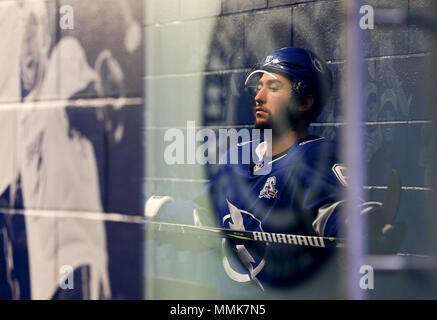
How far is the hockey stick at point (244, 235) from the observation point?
320 centimetres

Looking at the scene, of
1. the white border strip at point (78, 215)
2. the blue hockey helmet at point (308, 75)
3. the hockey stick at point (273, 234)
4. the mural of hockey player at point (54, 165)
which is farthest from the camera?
the mural of hockey player at point (54, 165)

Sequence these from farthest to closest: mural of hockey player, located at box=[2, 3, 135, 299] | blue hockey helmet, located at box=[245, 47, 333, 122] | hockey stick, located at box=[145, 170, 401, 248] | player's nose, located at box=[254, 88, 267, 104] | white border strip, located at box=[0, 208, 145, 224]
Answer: mural of hockey player, located at box=[2, 3, 135, 299]
white border strip, located at box=[0, 208, 145, 224]
player's nose, located at box=[254, 88, 267, 104]
blue hockey helmet, located at box=[245, 47, 333, 122]
hockey stick, located at box=[145, 170, 401, 248]

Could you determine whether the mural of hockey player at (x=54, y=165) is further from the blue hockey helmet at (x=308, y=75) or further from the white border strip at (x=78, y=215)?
the blue hockey helmet at (x=308, y=75)

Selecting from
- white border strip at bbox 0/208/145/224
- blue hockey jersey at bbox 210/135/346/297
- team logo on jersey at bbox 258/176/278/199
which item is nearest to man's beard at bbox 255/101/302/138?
blue hockey jersey at bbox 210/135/346/297

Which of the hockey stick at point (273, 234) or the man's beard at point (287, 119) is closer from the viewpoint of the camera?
the hockey stick at point (273, 234)

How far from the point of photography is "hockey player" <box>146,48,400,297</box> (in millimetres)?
3213

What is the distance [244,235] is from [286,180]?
1.42ft

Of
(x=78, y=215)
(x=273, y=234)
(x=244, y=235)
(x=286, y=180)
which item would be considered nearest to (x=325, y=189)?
(x=286, y=180)

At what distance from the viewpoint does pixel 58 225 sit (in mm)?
4520

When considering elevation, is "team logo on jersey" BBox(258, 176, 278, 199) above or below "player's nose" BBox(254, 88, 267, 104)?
below

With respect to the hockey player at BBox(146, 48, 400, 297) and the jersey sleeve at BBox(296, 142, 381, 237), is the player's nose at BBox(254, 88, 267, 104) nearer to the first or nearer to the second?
the hockey player at BBox(146, 48, 400, 297)

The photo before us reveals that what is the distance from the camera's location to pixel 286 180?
3.30 m

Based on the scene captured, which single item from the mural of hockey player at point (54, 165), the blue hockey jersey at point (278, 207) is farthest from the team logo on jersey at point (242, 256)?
the mural of hockey player at point (54, 165)
